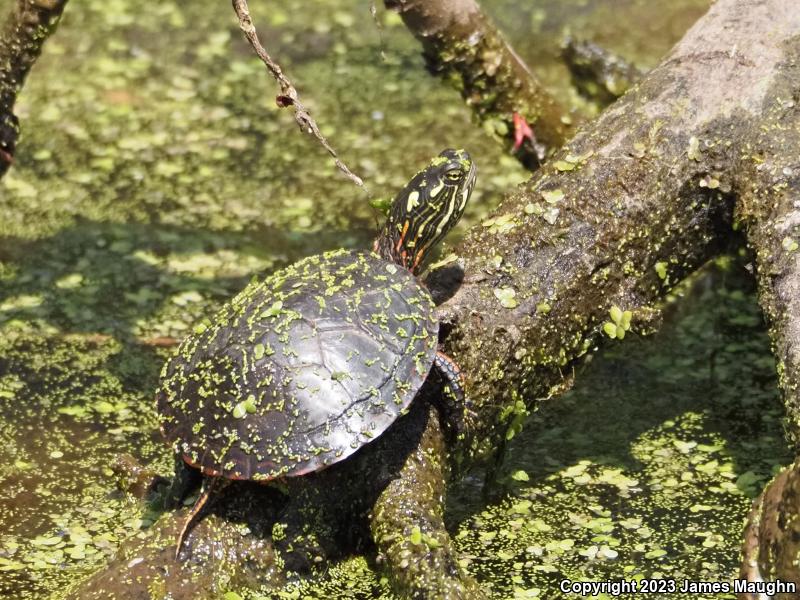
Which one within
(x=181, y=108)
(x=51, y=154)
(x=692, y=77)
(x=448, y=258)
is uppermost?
(x=692, y=77)

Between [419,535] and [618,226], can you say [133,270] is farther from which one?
[419,535]

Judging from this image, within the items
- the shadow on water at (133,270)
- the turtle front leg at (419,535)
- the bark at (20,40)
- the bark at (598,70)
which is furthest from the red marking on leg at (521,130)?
the turtle front leg at (419,535)

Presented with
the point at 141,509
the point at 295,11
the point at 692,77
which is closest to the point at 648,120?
the point at 692,77

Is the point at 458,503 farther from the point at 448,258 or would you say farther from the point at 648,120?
the point at 648,120

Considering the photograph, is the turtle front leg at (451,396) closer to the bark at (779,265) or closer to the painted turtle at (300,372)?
the painted turtle at (300,372)

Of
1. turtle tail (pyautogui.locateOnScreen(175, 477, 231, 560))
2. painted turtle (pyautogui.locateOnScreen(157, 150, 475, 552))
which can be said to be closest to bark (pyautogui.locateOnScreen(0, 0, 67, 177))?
painted turtle (pyautogui.locateOnScreen(157, 150, 475, 552))

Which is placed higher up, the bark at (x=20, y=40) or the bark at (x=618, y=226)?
the bark at (x=618, y=226)
